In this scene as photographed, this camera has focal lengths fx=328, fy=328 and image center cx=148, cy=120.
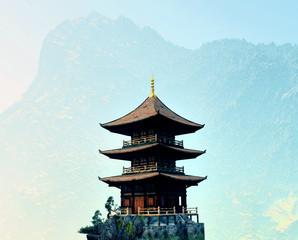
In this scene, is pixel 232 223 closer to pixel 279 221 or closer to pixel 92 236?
pixel 279 221

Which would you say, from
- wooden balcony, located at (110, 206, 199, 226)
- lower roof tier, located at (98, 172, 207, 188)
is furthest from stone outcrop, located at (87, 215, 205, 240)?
lower roof tier, located at (98, 172, 207, 188)

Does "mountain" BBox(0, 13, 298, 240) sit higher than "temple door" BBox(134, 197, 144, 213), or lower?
higher

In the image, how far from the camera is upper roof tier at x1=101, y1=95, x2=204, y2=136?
120 ft

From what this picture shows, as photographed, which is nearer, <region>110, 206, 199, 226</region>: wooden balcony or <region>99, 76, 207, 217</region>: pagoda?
<region>110, 206, 199, 226</region>: wooden balcony

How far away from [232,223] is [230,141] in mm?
55097

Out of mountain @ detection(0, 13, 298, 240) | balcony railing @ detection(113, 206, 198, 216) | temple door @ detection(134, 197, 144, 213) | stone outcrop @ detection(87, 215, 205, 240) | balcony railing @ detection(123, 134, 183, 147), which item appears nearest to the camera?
stone outcrop @ detection(87, 215, 205, 240)

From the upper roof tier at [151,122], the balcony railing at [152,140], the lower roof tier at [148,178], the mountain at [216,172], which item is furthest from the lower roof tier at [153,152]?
the mountain at [216,172]

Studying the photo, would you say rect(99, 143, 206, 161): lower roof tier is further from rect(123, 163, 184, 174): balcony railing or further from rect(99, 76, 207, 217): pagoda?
rect(123, 163, 184, 174): balcony railing

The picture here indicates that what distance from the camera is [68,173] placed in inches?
7062

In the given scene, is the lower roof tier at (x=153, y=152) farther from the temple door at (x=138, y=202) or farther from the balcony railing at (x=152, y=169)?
the temple door at (x=138, y=202)

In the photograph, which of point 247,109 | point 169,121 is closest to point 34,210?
point 247,109

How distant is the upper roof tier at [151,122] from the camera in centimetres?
3642

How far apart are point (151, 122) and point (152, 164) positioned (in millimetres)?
4682

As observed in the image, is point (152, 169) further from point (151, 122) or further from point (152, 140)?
point (151, 122)
